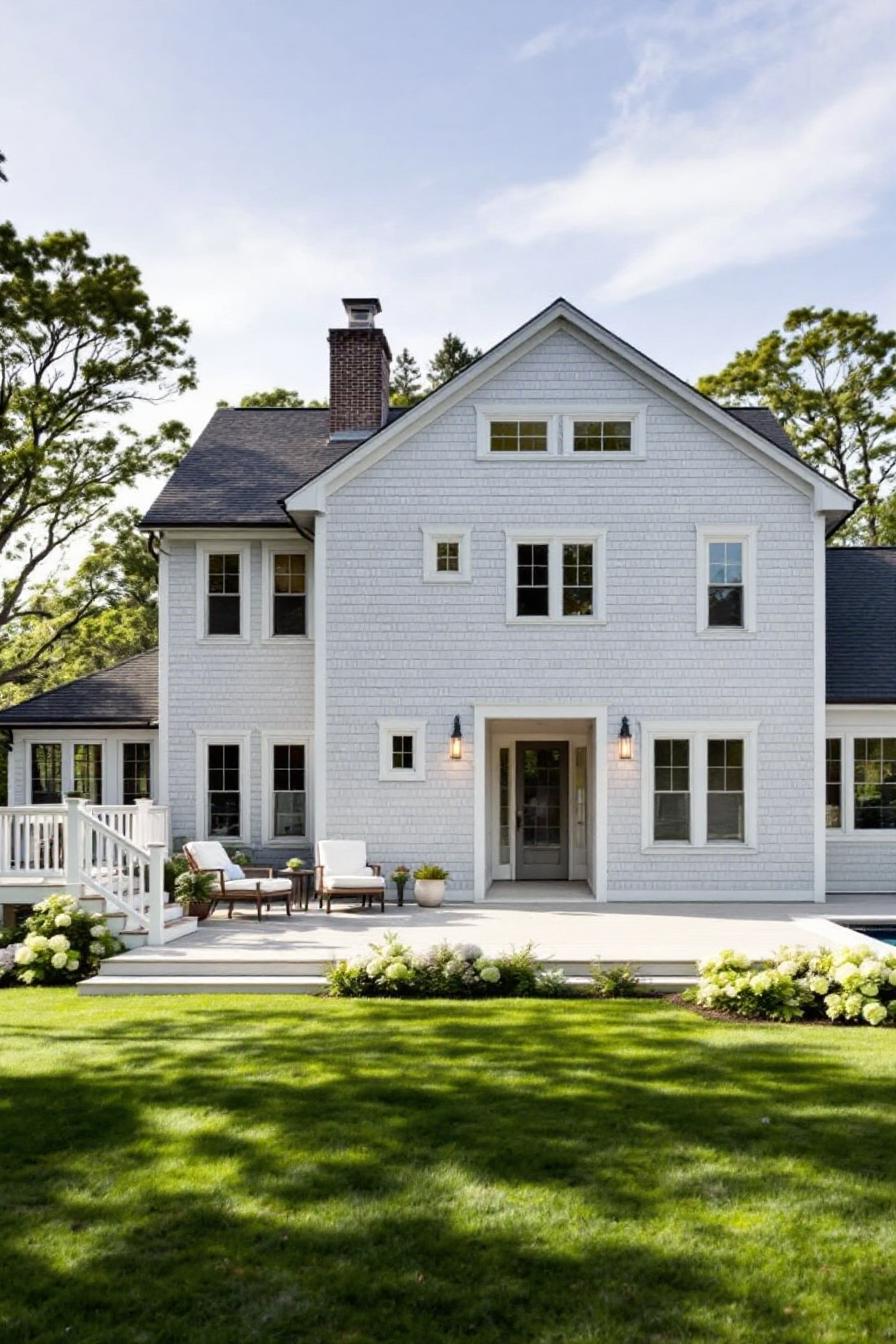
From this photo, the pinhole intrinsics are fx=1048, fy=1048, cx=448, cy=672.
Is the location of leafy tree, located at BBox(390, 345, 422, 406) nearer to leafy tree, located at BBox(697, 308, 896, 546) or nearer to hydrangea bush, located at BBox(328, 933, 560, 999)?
leafy tree, located at BBox(697, 308, 896, 546)

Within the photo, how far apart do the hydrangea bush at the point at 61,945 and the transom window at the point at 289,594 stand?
6.59 m

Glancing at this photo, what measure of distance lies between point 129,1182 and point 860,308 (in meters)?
33.2

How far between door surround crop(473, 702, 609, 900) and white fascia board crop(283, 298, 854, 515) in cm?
414

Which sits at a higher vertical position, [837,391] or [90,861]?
[837,391]

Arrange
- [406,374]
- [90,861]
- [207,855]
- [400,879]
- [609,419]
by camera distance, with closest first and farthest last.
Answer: [90,861] → [207,855] → [400,879] → [609,419] → [406,374]

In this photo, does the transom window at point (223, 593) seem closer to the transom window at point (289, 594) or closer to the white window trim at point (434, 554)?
the transom window at point (289, 594)

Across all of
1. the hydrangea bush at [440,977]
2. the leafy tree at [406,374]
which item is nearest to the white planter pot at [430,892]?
the hydrangea bush at [440,977]

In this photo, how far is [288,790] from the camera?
17.3m

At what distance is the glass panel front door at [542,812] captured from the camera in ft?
60.3

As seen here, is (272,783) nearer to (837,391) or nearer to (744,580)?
(744,580)

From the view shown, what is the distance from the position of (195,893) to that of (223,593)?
5.59m

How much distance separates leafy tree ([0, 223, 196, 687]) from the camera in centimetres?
2342

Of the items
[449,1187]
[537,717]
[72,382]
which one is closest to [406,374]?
[72,382]

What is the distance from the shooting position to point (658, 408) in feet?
52.7
